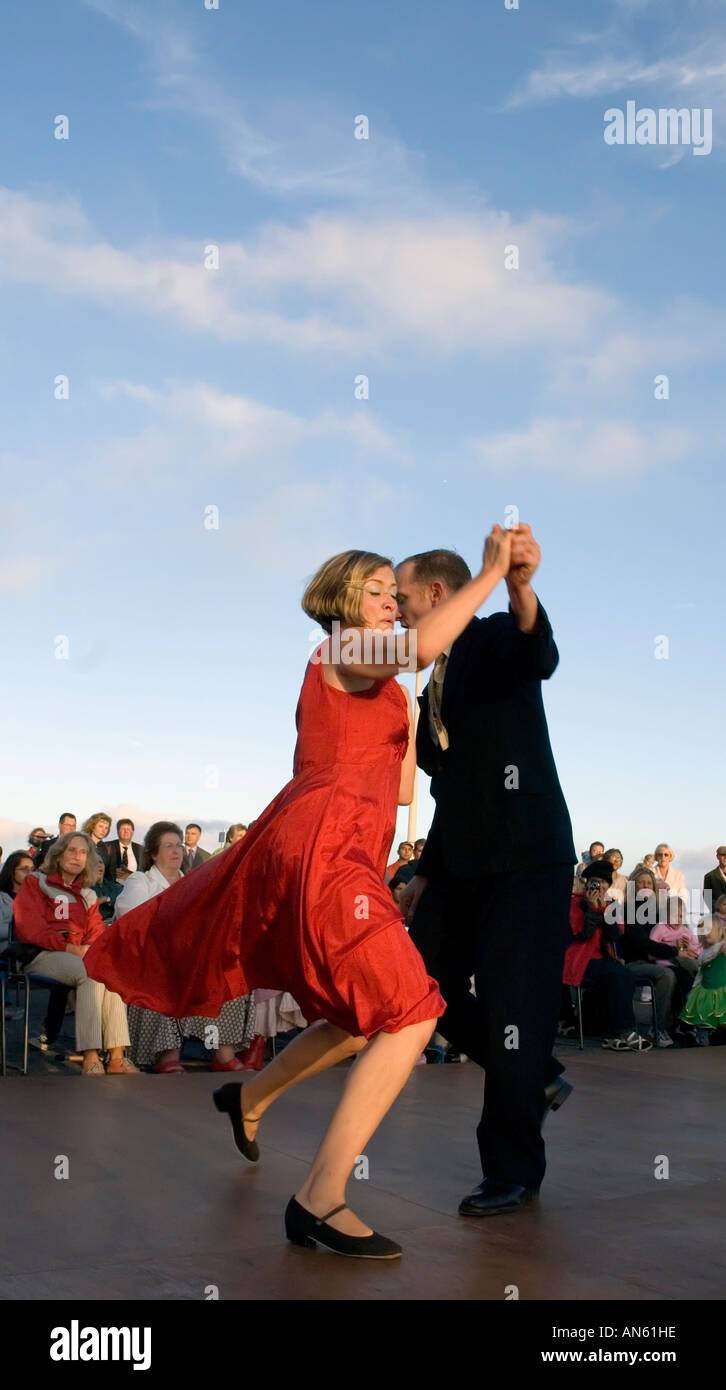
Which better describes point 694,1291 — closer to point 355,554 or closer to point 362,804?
point 362,804

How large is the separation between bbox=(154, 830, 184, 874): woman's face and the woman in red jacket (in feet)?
1.50

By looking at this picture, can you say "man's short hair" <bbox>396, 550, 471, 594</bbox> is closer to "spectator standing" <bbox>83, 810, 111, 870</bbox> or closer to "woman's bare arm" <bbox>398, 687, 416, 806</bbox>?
"woman's bare arm" <bbox>398, 687, 416, 806</bbox>

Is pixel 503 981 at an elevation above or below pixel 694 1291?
above

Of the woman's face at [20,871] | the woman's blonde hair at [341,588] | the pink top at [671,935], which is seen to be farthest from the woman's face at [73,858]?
the woman's blonde hair at [341,588]

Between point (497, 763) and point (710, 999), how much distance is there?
5.75 m

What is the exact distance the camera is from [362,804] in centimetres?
315

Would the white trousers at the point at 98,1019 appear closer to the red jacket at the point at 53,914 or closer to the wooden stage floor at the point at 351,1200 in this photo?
the red jacket at the point at 53,914

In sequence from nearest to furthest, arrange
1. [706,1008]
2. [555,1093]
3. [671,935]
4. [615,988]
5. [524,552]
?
1. [524,552]
2. [555,1093]
3. [706,1008]
4. [615,988]
5. [671,935]

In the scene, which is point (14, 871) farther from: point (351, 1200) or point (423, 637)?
point (423, 637)

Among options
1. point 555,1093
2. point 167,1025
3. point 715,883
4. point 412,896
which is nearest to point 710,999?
point 715,883

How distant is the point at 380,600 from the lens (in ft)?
10.6
